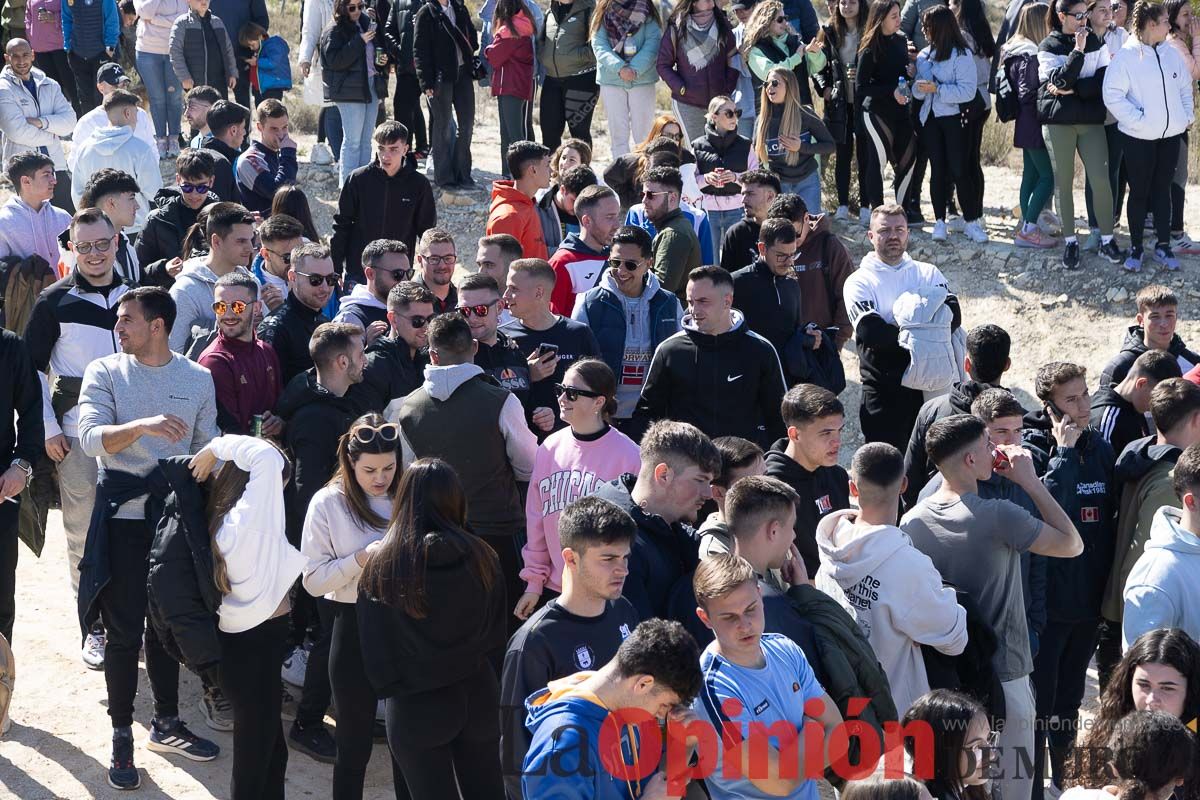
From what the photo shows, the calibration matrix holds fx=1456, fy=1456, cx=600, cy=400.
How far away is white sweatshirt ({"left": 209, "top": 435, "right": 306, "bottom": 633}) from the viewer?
5.48 m

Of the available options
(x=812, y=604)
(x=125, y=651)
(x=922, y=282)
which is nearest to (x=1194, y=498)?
(x=812, y=604)

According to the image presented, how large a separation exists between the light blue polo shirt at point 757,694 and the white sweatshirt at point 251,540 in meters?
1.88

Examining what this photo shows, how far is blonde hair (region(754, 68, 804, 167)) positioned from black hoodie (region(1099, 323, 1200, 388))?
3618mm

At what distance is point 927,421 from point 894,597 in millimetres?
1771

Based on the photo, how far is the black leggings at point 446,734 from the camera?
516cm

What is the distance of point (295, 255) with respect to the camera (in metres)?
7.30

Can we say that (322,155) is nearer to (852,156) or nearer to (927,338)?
(852,156)

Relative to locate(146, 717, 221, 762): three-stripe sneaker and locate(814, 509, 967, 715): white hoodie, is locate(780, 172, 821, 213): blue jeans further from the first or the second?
locate(146, 717, 221, 762): three-stripe sneaker

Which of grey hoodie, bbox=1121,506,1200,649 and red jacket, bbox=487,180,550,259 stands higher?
red jacket, bbox=487,180,550,259

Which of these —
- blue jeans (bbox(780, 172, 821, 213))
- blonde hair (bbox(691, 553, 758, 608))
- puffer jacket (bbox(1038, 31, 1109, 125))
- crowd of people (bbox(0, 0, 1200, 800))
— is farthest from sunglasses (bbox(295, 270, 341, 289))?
puffer jacket (bbox(1038, 31, 1109, 125))

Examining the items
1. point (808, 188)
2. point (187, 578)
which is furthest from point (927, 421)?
point (808, 188)

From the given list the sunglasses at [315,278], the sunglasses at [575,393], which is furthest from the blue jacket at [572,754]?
the sunglasses at [315,278]

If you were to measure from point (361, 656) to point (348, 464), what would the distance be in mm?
731

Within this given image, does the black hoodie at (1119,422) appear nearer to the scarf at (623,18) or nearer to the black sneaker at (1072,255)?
the black sneaker at (1072,255)
